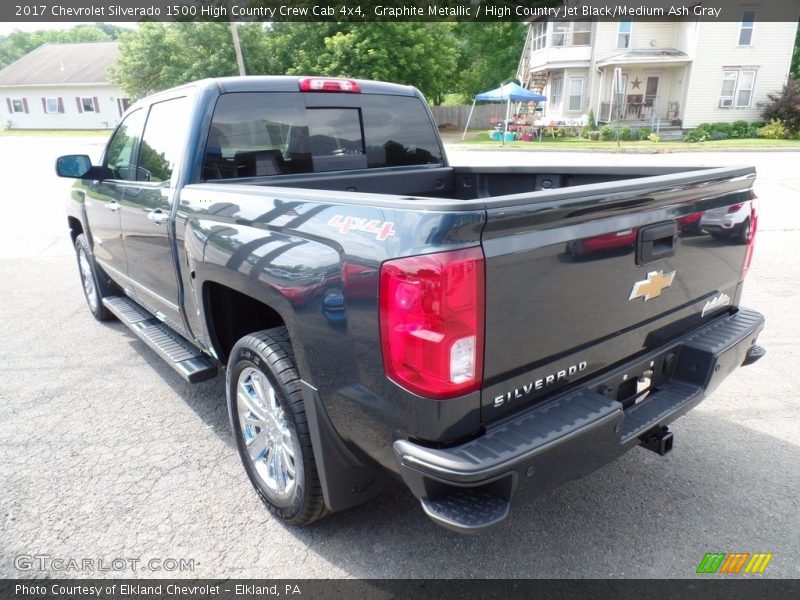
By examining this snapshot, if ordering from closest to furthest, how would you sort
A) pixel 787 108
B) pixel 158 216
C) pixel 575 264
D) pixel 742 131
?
pixel 575 264 < pixel 158 216 < pixel 787 108 < pixel 742 131

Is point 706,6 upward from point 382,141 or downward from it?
upward

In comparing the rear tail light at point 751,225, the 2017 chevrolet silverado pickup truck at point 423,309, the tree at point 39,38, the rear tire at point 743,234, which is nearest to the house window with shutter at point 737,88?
the 2017 chevrolet silverado pickup truck at point 423,309

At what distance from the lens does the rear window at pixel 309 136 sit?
10.7 feet

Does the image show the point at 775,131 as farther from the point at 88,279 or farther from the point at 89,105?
the point at 89,105

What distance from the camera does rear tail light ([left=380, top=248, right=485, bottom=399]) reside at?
69.4 inches

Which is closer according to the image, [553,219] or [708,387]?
[553,219]

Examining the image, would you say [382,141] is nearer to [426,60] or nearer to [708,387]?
[708,387]

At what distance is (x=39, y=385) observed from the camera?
4.22 meters

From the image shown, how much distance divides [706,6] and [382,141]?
30528mm

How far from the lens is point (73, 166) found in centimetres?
428

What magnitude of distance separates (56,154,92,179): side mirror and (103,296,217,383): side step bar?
108cm

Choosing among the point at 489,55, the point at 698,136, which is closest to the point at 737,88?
the point at 698,136

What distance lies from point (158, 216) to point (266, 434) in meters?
1.49

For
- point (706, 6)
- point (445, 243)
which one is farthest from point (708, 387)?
point (706, 6)
